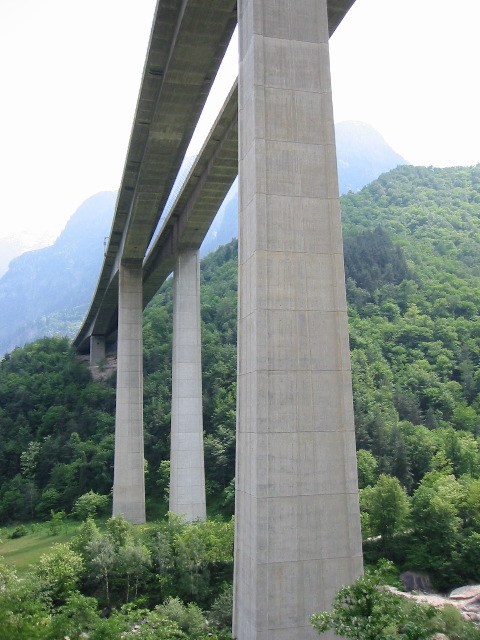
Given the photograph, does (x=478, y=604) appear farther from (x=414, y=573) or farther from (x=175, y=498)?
(x=175, y=498)

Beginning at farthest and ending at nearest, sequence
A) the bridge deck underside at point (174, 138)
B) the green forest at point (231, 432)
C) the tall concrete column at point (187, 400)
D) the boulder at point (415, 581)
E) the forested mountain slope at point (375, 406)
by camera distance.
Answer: the tall concrete column at point (187, 400)
the forested mountain slope at point (375, 406)
the boulder at point (415, 581)
the green forest at point (231, 432)
the bridge deck underside at point (174, 138)

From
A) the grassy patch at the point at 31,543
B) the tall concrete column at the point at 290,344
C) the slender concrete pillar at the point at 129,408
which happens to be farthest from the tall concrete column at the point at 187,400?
the tall concrete column at the point at 290,344

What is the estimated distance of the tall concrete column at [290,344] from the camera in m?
11.9

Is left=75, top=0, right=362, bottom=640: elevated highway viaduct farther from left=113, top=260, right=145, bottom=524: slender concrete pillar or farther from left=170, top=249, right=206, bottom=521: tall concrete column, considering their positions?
left=113, top=260, right=145, bottom=524: slender concrete pillar

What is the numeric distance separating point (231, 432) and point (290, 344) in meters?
36.7

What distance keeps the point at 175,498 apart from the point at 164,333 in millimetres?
37594

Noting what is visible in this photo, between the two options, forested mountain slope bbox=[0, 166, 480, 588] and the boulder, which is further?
forested mountain slope bbox=[0, 166, 480, 588]

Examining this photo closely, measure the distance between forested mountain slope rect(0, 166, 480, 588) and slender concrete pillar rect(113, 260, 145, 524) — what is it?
6496 mm

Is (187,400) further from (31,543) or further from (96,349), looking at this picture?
(96,349)

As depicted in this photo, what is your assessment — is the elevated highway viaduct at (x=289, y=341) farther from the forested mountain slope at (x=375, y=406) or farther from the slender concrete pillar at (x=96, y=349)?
the slender concrete pillar at (x=96, y=349)

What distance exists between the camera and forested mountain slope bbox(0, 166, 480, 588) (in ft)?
105

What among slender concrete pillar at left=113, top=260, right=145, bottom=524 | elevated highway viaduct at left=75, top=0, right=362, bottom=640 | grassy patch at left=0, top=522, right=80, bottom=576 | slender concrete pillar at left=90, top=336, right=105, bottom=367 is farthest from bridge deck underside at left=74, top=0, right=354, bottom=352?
slender concrete pillar at left=90, top=336, right=105, bottom=367

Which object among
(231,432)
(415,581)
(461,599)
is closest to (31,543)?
(231,432)

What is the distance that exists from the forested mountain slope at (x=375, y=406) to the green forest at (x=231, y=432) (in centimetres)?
13
